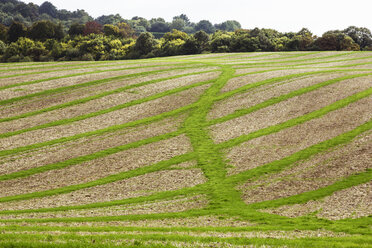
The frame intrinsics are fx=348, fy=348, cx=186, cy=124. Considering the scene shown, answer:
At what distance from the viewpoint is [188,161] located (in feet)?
99.8

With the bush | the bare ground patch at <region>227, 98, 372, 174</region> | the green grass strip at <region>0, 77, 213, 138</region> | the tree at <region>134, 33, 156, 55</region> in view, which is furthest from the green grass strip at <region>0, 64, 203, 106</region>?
the tree at <region>134, 33, 156, 55</region>

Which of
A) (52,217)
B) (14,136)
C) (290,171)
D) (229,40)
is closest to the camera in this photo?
(52,217)

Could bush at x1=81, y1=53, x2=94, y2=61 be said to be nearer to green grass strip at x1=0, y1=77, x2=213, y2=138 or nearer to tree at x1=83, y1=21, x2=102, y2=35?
tree at x1=83, y1=21, x2=102, y2=35

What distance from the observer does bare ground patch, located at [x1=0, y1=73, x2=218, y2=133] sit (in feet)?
134

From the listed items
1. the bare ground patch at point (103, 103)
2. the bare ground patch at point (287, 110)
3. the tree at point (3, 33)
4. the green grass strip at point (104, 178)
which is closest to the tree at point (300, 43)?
the bare ground patch at point (103, 103)

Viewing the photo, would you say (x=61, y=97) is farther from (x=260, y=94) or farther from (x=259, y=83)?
(x=259, y=83)

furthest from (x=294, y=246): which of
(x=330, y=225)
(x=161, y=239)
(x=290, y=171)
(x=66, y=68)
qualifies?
(x=66, y=68)

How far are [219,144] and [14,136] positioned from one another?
72.1ft

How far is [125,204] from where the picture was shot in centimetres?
2355

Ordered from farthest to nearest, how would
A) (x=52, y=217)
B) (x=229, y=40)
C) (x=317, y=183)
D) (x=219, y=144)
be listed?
1. (x=229, y=40)
2. (x=219, y=144)
3. (x=317, y=183)
4. (x=52, y=217)

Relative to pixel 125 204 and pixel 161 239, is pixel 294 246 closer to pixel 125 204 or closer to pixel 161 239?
pixel 161 239

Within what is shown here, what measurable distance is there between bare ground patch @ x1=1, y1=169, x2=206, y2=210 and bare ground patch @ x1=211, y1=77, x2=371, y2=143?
8.14 m

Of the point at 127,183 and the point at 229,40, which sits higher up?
the point at 229,40

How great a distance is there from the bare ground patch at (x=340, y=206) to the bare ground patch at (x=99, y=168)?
43.2 feet
